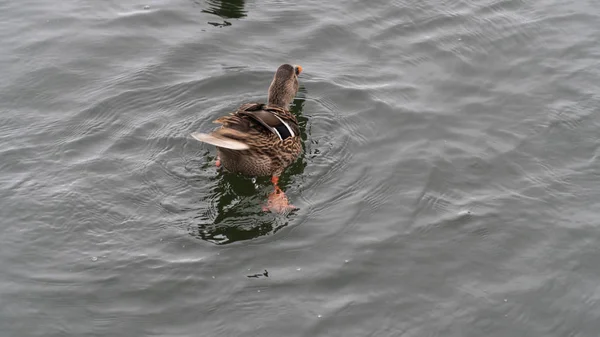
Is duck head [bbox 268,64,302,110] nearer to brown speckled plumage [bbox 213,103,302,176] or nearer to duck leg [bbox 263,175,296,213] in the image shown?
brown speckled plumage [bbox 213,103,302,176]

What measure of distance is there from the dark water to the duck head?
0.33m

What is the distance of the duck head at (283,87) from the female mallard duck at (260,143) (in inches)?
22.5

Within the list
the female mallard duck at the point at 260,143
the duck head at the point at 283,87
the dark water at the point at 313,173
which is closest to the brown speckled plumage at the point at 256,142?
the female mallard duck at the point at 260,143

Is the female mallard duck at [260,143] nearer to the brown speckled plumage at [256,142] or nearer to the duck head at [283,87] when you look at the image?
the brown speckled plumage at [256,142]

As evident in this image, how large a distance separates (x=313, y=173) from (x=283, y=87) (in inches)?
59.9

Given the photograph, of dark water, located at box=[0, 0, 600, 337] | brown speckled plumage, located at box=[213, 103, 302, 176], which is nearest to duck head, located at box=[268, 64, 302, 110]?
dark water, located at box=[0, 0, 600, 337]

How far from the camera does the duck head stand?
935cm

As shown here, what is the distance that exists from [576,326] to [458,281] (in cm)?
106

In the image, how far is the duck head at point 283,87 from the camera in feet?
30.7

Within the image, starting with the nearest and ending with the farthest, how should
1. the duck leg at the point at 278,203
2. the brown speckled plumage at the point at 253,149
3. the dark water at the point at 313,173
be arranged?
1. the dark water at the point at 313,173
2. the duck leg at the point at 278,203
3. the brown speckled plumage at the point at 253,149

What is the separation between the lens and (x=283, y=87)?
934 centimetres

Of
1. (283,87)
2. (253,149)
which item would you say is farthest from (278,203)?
(283,87)

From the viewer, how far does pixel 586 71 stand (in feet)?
33.0

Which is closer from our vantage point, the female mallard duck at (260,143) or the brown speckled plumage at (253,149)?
the female mallard duck at (260,143)
